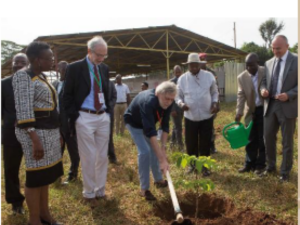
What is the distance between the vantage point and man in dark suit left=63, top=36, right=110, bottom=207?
319cm

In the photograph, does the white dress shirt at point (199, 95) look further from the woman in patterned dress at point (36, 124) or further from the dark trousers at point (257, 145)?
the woman in patterned dress at point (36, 124)

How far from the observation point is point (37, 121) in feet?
8.17

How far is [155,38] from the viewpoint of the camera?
13672mm

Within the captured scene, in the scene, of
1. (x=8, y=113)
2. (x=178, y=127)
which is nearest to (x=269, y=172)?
(x=178, y=127)

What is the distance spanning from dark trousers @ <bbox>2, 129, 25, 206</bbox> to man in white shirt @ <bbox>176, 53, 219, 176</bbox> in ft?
7.65

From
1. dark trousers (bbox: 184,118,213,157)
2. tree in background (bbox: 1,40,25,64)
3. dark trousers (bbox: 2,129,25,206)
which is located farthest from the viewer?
tree in background (bbox: 1,40,25,64)

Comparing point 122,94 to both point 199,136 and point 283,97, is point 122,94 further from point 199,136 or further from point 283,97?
point 283,97

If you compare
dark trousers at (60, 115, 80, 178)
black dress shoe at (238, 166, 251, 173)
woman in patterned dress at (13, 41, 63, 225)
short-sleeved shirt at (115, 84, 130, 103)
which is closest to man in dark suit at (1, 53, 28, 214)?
woman in patterned dress at (13, 41, 63, 225)

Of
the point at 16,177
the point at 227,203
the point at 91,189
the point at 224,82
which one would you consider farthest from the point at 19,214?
the point at 224,82

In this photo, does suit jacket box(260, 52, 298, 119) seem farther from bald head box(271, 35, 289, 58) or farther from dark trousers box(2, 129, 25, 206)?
dark trousers box(2, 129, 25, 206)

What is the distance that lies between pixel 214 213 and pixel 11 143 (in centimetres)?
244

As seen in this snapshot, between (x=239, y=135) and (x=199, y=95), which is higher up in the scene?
(x=199, y=95)

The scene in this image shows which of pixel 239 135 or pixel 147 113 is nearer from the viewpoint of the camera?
pixel 147 113

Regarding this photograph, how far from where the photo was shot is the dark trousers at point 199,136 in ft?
14.0
